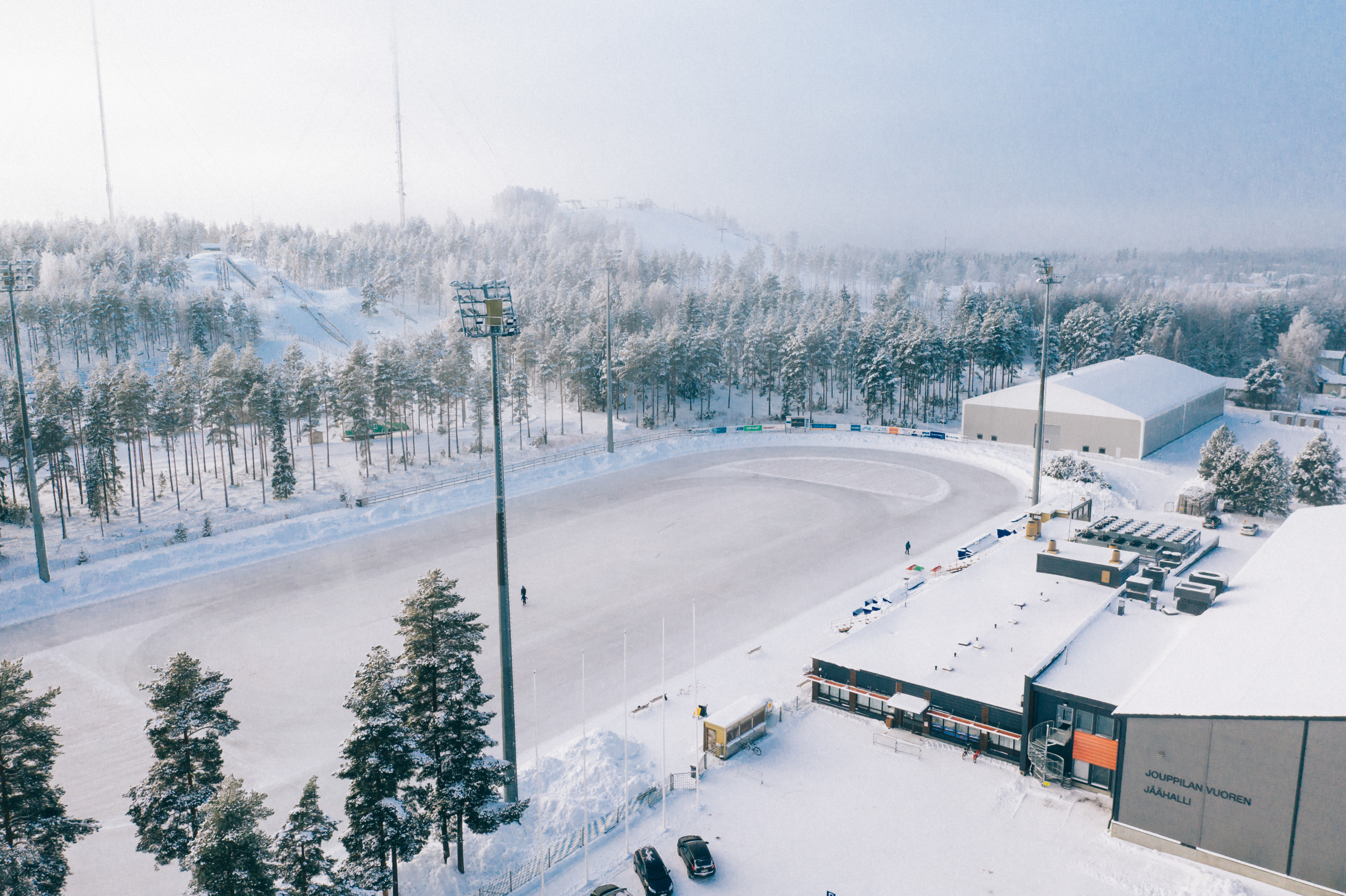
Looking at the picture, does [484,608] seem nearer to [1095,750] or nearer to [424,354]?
[1095,750]

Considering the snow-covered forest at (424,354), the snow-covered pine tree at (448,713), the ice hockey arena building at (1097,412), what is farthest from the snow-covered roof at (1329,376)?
the snow-covered pine tree at (448,713)

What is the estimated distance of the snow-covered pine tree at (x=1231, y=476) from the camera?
40312 millimetres

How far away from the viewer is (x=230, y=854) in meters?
11.1

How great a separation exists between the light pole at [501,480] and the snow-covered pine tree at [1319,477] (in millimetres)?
43694

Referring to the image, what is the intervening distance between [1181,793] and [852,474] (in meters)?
34.4

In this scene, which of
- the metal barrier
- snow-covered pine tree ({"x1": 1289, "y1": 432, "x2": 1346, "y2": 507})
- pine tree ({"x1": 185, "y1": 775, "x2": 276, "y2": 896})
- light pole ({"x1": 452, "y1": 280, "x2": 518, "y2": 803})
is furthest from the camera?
snow-covered pine tree ({"x1": 1289, "y1": 432, "x2": 1346, "y2": 507})

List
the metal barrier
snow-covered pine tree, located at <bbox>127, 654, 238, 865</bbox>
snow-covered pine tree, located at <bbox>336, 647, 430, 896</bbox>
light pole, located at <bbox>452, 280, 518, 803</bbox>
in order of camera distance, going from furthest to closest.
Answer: the metal barrier
light pole, located at <bbox>452, 280, 518, 803</bbox>
snow-covered pine tree, located at <bbox>127, 654, 238, 865</bbox>
snow-covered pine tree, located at <bbox>336, 647, 430, 896</bbox>

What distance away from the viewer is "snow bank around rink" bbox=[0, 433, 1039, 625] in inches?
1168

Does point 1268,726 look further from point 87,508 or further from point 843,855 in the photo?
point 87,508

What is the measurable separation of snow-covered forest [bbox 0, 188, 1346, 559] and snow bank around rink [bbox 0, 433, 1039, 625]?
31.7ft

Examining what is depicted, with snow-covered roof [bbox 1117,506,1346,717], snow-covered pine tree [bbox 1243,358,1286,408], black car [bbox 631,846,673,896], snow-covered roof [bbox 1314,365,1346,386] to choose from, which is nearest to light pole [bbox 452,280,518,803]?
black car [bbox 631,846,673,896]

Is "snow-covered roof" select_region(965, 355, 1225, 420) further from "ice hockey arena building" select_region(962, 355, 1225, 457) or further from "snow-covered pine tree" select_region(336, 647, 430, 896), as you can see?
"snow-covered pine tree" select_region(336, 647, 430, 896)

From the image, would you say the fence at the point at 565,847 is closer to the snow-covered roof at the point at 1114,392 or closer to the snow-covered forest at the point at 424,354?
the snow-covered forest at the point at 424,354

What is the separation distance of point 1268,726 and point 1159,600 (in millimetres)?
9416
